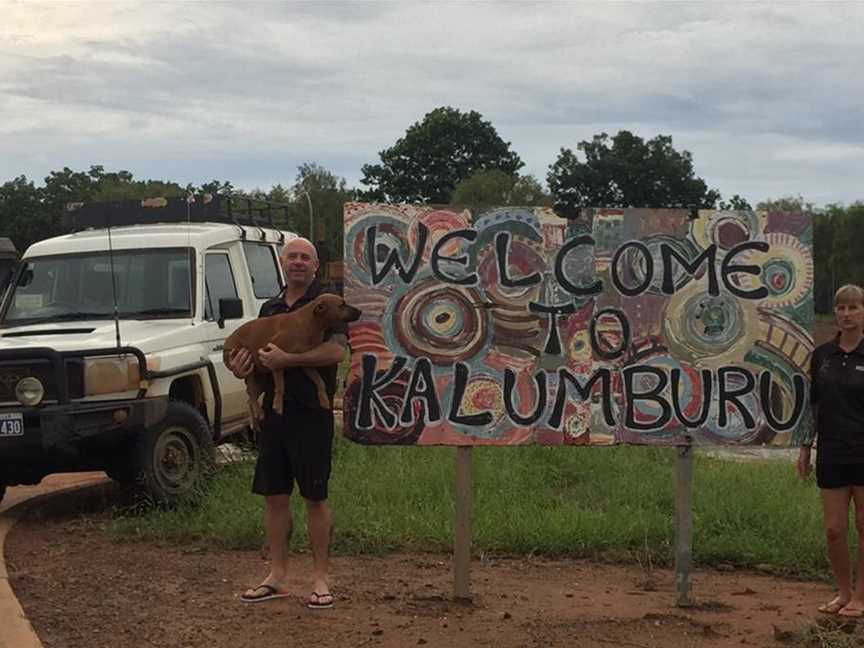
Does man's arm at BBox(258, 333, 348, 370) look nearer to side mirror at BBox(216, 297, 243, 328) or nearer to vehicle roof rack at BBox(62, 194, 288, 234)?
side mirror at BBox(216, 297, 243, 328)

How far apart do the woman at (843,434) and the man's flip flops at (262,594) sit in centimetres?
279

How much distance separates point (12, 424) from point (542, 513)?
139 inches

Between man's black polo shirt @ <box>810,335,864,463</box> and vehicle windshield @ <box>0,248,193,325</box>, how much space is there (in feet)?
15.7

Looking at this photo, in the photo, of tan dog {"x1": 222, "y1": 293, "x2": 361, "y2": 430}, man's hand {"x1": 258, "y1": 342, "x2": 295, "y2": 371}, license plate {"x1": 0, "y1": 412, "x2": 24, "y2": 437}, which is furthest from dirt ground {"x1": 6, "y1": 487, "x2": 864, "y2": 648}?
man's hand {"x1": 258, "y1": 342, "x2": 295, "y2": 371}

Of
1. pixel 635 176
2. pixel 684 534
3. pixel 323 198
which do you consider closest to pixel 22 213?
pixel 323 198

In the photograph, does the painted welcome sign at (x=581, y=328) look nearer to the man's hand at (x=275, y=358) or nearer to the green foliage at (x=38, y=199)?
the man's hand at (x=275, y=358)

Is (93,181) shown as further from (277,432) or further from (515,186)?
(277,432)

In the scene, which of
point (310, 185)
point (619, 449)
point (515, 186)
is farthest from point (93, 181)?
point (619, 449)

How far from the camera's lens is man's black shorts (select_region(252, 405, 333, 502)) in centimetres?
526

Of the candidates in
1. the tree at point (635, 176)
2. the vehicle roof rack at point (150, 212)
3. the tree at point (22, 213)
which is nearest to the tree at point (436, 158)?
the tree at point (635, 176)

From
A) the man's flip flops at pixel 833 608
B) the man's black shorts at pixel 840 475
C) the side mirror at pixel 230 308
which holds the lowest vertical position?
the man's flip flops at pixel 833 608

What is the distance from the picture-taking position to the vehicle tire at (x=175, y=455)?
7.36 m

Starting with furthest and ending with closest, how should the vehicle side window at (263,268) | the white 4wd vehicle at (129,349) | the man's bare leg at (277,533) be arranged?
the vehicle side window at (263,268), the white 4wd vehicle at (129,349), the man's bare leg at (277,533)

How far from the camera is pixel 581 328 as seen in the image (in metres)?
5.54
